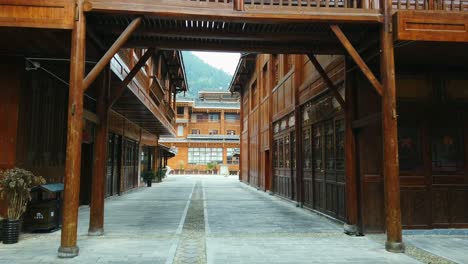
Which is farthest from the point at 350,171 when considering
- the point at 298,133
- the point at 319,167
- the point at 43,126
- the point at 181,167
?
the point at 181,167

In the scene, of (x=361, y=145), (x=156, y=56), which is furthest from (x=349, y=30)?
(x=156, y=56)

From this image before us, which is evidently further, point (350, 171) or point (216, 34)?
point (350, 171)

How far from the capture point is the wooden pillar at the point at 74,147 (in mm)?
6277

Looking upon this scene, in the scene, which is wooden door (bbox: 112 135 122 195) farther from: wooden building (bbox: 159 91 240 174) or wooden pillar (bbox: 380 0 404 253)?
wooden building (bbox: 159 91 240 174)

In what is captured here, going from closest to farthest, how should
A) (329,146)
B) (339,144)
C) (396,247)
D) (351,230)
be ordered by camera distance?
(396,247)
(351,230)
(339,144)
(329,146)

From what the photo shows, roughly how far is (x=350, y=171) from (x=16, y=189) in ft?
22.3

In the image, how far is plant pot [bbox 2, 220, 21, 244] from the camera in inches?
280

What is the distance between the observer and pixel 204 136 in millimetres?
55875

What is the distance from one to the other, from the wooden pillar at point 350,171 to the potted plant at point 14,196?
21.6 feet

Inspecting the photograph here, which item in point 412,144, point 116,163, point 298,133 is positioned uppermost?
point 298,133

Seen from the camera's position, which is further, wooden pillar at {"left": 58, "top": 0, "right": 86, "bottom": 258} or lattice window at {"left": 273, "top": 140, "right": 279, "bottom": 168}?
lattice window at {"left": 273, "top": 140, "right": 279, "bottom": 168}

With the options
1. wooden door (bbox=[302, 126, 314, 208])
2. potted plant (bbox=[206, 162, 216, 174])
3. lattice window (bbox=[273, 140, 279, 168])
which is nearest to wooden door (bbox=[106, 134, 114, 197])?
lattice window (bbox=[273, 140, 279, 168])

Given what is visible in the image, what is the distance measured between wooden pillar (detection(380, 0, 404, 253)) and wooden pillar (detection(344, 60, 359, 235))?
157 centimetres

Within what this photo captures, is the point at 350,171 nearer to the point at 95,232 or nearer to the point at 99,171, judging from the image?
the point at 99,171
